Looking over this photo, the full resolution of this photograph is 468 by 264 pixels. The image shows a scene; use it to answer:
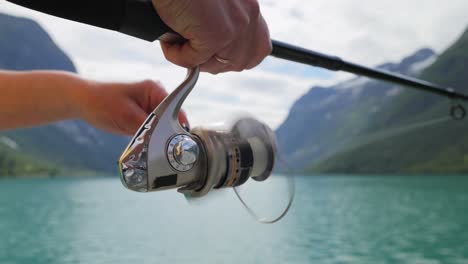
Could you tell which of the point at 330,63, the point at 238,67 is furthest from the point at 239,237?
the point at 238,67

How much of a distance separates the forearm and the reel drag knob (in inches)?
20.3

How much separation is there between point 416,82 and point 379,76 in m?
0.54

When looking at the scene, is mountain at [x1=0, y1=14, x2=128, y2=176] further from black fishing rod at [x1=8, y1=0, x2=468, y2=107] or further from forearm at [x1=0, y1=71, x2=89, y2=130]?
black fishing rod at [x1=8, y1=0, x2=468, y2=107]

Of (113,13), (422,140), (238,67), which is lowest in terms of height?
(113,13)

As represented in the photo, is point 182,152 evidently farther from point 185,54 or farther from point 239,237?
point 239,237

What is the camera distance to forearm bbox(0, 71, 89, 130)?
1509mm

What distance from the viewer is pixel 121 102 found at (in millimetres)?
1451

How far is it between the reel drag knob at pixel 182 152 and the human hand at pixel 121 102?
0.34m

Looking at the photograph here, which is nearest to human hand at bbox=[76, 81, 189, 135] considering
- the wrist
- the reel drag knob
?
the wrist

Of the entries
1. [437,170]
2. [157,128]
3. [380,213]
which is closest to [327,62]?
[157,128]

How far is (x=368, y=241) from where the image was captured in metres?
25.5

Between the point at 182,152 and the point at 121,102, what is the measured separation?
0.41m

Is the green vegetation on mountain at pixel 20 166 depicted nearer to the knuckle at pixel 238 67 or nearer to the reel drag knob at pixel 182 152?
the knuckle at pixel 238 67

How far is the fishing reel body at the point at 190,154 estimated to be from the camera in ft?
3.43
